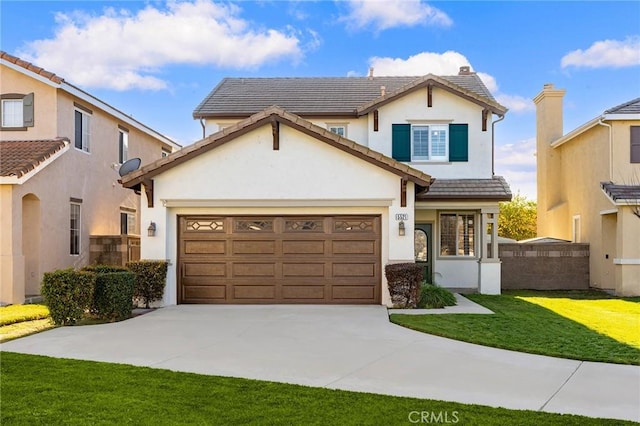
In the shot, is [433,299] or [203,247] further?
[203,247]

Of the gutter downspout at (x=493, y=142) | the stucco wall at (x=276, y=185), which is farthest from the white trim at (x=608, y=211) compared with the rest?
the stucco wall at (x=276, y=185)

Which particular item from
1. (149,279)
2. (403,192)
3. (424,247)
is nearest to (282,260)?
(149,279)

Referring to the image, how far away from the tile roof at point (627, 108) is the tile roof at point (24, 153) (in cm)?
1762

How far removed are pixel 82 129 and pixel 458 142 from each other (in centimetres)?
1246

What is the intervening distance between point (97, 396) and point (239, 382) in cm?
164

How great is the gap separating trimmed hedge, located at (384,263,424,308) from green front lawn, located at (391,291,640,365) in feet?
4.02

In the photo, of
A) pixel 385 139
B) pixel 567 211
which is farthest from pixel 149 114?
pixel 567 211

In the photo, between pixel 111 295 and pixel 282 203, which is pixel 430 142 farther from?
pixel 111 295

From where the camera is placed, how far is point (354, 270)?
14.5 m

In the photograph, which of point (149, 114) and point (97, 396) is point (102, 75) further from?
point (97, 396)

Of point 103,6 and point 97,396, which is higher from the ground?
point 103,6

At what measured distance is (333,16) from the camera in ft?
58.6

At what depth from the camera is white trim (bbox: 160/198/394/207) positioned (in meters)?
14.3

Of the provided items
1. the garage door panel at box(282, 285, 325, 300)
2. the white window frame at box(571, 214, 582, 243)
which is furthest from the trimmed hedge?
the white window frame at box(571, 214, 582, 243)
